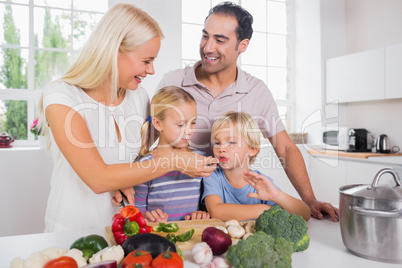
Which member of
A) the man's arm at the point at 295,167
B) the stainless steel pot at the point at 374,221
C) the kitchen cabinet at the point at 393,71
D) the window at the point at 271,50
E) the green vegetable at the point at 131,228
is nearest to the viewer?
the stainless steel pot at the point at 374,221

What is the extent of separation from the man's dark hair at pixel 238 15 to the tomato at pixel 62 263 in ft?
4.62

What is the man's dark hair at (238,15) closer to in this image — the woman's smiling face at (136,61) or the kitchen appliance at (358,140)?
the woman's smiling face at (136,61)

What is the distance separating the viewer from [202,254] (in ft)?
2.96

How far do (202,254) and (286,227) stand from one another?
25 cm

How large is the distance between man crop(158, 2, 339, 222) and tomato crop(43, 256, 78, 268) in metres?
1.10

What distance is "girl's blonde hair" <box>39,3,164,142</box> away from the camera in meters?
1.42

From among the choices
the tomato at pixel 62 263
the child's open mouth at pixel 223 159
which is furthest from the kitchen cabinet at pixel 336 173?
the tomato at pixel 62 263

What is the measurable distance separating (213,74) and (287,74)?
3.30 meters

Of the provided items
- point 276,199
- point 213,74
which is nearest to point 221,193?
point 276,199

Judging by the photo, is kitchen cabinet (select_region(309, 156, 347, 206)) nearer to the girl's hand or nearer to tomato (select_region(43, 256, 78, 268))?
the girl's hand

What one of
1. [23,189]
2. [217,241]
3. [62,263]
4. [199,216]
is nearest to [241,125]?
[199,216]

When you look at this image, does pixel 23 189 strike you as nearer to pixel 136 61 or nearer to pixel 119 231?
pixel 136 61

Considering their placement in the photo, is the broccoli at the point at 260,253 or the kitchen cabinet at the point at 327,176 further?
the kitchen cabinet at the point at 327,176

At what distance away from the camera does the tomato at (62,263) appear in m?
0.78
